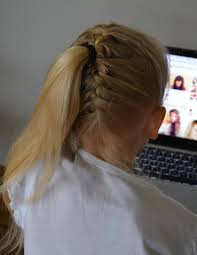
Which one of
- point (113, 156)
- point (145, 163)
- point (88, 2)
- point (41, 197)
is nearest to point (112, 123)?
point (113, 156)

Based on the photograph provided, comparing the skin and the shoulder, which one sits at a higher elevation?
the skin

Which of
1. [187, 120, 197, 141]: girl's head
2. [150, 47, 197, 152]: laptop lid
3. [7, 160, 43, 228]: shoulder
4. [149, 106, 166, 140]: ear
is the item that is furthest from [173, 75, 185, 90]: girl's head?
[7, 160, 43, 228]: shoulder

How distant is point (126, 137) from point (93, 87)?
10cm

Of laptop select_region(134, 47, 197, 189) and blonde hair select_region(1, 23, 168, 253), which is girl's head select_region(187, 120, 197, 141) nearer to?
laptop select_region(134, 47, 197, 189)

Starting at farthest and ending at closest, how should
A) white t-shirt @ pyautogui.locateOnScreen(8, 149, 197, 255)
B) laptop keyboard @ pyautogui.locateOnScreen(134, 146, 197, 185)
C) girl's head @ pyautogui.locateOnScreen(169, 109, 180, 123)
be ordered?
girl's head @ pyautogui.locateOnScreen(169, 109, 180, 123) < laptop keyboard @ pyautogui.locateOnScreen(134, 146, 197, 185) < white t-shirt @ pyautogui.locateOnScreen(8, 149, 197, 255)

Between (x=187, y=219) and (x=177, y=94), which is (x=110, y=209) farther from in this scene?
(x=177, y=94)

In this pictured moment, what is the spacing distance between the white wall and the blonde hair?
2.03 feet

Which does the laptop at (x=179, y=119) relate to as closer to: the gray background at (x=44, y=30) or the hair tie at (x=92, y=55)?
the gray background at (x=44, y=30)

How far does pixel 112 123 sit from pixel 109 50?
109mm

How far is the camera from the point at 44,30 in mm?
1438

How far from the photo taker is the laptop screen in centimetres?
130

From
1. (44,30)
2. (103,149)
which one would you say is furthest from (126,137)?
(44,30)

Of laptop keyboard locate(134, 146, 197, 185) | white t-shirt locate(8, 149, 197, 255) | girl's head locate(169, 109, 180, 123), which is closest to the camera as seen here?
white t-shirt locate(8, 149, 197, 255)

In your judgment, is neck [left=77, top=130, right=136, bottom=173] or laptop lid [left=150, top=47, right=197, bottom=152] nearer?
neck [left=77, top=130, right=136, bottom=173]
